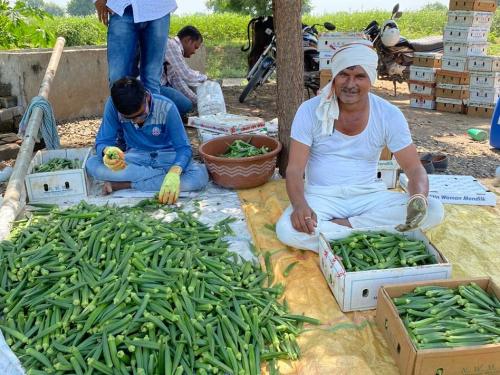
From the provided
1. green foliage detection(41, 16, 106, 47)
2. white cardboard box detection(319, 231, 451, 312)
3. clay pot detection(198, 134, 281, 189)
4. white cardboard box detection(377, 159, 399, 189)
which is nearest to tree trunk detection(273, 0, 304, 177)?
clay pot detection(198, 134, 281, 189)

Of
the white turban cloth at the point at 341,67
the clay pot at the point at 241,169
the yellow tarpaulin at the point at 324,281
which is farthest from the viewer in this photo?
the clay pot at the point at 241,169

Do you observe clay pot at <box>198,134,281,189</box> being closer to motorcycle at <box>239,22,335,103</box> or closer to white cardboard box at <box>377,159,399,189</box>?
white cardboard box at <box>377,159,399,189</box>

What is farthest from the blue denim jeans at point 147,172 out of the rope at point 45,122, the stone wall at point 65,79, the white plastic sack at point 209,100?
the stone wall at point 65,79

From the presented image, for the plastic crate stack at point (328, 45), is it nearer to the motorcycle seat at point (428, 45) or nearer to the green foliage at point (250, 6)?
the motorcycle seat at point (428, 45)

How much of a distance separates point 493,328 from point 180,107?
194 inches

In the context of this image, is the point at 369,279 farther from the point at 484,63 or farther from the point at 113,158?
the point at 484,63

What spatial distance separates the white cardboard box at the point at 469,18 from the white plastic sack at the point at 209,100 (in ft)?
16.0

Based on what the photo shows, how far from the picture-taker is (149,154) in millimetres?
4645

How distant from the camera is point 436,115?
870cm

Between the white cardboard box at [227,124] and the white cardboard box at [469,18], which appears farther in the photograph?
the white cardboard box at [469,18]

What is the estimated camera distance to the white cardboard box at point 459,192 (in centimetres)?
428

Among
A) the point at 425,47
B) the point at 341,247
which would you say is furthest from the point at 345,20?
the point at 341,247

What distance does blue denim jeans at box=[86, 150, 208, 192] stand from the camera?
14.8ft

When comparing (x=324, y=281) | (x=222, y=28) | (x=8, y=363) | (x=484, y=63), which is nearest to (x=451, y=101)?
(x=484, y=63)
